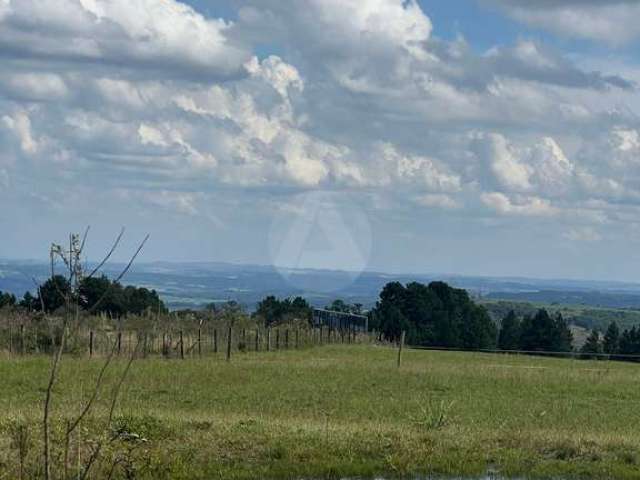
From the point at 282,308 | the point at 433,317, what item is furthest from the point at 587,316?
the point at 282,308

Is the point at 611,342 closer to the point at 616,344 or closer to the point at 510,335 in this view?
the point at 616,344

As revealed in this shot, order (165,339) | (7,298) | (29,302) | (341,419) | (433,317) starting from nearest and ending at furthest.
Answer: (341,419) < (165,339) < (29,302) < (7,298) < (433,317)

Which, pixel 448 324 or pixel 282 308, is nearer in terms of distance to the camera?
pixel 282 308

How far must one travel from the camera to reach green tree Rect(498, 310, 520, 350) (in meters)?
84.4

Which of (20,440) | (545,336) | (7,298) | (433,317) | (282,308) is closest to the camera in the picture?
(20,440)

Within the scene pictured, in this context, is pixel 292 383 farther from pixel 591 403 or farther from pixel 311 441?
pixel 311 441

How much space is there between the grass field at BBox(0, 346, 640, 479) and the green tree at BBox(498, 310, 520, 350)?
4494cm

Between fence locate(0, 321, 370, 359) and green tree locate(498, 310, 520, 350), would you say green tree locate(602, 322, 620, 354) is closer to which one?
green tree locate(498, 310, 520, 350)

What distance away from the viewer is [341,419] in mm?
19297

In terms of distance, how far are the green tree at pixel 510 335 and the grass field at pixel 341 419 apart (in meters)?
44.9

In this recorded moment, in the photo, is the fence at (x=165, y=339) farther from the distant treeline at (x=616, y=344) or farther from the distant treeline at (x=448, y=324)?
the distant treeline at (x=616, y=344)

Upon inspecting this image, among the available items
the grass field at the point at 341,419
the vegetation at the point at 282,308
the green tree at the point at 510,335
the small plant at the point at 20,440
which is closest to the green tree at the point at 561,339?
the green tree at the point at 510,335

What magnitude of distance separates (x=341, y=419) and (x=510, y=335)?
69581 millimetres

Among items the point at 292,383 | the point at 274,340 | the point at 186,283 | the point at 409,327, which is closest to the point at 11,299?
the point at 274,340
